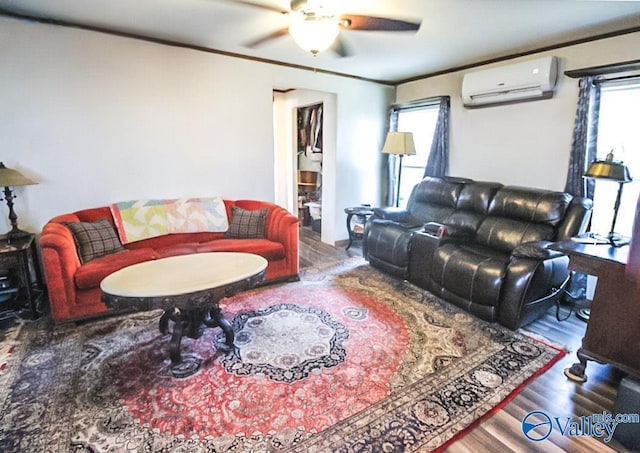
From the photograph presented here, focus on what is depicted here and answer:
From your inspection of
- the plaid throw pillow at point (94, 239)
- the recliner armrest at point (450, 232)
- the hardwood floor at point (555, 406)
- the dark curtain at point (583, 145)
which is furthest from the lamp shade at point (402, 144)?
the plaid throw pillow at point (94, 239)

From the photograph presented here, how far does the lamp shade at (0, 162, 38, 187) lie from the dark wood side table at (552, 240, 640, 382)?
4070mm

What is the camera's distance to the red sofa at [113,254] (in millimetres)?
2531

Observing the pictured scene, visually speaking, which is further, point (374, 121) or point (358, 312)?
point (374, 121)

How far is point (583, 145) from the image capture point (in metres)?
3.08

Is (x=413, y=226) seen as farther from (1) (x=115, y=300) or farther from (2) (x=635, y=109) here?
(1) (x=115, y=300)

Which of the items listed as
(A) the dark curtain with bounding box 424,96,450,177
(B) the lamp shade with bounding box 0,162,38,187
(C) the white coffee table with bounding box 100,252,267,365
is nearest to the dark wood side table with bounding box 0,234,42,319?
(B) the lamp shade with bounding box 0,162,38,187

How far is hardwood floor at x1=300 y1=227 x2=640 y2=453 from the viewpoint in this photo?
5.36 ft

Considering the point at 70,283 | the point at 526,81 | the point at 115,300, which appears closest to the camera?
the point at 115,300

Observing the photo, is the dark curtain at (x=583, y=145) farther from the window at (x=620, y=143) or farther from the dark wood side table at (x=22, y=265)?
the dark wood side table at (x=22, y=265)

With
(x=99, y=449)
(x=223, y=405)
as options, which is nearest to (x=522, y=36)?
(x=223, y=405)

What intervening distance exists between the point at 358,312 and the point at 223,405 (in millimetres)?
1431

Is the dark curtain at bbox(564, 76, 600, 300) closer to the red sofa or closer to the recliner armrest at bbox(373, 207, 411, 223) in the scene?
the recliner armrest at bbox(373, 207, 411, 223)

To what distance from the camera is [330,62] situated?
3.99 metres

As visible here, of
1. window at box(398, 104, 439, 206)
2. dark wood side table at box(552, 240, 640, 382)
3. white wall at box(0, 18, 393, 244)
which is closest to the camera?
dark wood side table at box(552, 240, 640, 382)
